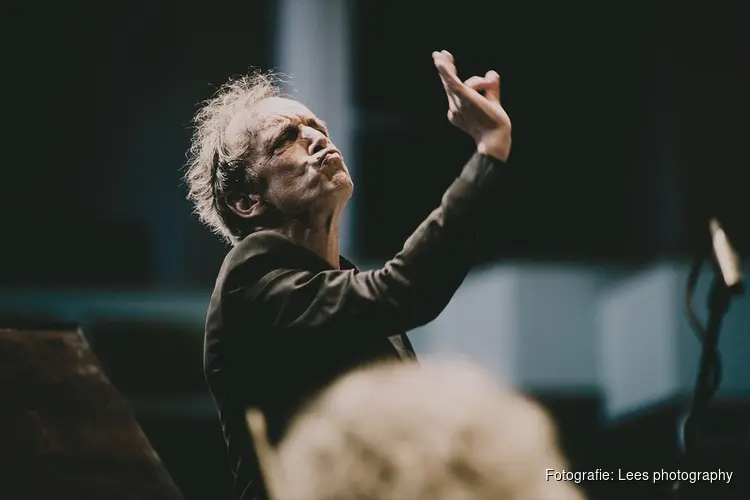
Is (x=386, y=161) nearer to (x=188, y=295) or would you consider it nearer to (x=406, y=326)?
(x=188, y=295)

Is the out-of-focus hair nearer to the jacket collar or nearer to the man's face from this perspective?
the man's face

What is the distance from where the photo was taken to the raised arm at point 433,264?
49.3 inches

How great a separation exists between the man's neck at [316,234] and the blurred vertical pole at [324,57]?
3.09 m

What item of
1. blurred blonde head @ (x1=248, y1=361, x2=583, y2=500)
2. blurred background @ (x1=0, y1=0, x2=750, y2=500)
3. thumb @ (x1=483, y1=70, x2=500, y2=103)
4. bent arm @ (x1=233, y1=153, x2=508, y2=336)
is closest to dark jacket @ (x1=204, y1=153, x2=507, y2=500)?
bent arm @ (x1=233, y1=153, x2=508, y2=336)

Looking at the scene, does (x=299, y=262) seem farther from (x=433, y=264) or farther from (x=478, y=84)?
(x=478, y=84)

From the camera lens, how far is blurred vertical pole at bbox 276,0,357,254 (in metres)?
4.74

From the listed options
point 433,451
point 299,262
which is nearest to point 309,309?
point 299,262

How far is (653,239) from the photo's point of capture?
16.6 feet

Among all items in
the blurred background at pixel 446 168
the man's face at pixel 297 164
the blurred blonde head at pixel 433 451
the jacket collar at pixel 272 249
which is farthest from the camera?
the blurred background at pixel 446 168

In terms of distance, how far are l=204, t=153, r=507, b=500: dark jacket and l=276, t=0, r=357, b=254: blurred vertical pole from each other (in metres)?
3.24

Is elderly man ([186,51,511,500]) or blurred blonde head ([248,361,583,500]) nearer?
blurred blonde head ([248,361,583,500])

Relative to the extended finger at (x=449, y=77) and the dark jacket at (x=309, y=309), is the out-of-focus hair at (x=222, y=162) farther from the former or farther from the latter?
the extended finger at (x=449, y=77)

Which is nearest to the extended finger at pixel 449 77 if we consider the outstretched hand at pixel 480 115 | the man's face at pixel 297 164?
the outstretched hand at pixel 480 115

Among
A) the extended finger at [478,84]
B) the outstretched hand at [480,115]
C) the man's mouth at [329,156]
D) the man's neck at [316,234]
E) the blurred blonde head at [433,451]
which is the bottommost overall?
the man's neck at [316,234]
